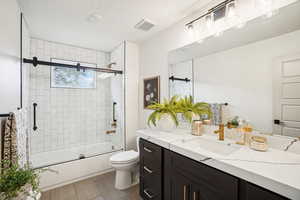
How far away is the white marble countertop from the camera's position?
70 centimetres

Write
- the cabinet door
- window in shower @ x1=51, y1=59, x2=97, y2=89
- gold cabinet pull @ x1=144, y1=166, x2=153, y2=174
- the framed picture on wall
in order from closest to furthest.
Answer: the cabinet door
gold cabinet pull @ x1=144, y1=166, x2=153, y2=174
the framed picture on wall
window in shower @ x1=51, y1=59, x2=97, y2=89

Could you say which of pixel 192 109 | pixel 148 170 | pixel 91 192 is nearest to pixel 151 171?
pixel 148 170

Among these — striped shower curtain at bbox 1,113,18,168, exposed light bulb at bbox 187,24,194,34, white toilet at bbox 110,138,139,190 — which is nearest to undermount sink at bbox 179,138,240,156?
white toilet at bbox 110,138,139,190

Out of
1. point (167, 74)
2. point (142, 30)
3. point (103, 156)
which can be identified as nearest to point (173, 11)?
point (142, 30)

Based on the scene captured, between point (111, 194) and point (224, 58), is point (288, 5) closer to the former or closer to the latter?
point (224, 58)

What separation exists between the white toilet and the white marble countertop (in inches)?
36.2

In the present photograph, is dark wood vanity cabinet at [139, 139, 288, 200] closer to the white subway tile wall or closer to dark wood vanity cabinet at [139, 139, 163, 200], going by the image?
dark wood vanity cabinet at [139, 139, 163, 200]

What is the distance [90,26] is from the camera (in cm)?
209

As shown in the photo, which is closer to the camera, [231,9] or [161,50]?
[231,9]

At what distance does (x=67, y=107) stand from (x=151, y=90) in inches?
73.0

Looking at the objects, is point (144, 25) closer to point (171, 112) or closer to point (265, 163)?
point (171, 112)

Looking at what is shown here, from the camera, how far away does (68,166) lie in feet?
7.09

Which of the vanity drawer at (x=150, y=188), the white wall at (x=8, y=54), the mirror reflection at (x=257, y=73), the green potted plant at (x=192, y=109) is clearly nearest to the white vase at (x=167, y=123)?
the green potted plant at (x=192, y=109)

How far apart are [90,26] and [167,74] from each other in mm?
1370
